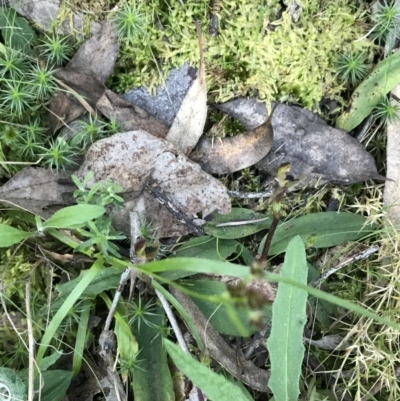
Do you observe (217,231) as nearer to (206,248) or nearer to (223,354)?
(206,248)

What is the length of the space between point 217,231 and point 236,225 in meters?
0.08

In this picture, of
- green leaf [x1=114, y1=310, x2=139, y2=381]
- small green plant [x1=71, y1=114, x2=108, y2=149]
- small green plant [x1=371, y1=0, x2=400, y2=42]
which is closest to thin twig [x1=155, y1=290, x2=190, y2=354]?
green leaf [x1=114, y1=310, x2=139, y2=381]

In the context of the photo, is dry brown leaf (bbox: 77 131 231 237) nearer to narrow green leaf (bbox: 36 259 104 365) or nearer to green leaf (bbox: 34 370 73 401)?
narrow green leaf (bbox: 36 259 104 365)

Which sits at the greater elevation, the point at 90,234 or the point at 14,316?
the point at 90,234

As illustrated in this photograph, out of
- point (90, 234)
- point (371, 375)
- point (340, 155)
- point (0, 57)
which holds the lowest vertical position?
point (371, 375)

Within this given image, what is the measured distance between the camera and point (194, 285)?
183 centimetres

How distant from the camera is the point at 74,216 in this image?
159 centimetres

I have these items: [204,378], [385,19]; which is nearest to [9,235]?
[204,378]

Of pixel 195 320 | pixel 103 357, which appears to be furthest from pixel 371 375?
pixel 103 357

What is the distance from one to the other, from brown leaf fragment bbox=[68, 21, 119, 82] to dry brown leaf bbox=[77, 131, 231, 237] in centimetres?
30

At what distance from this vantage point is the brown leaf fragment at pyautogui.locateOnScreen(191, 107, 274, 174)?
6.11ft

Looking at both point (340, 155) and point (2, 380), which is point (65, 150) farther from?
point (340, 155)

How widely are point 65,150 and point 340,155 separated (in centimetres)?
103

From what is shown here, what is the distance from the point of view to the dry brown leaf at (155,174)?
181 cm
